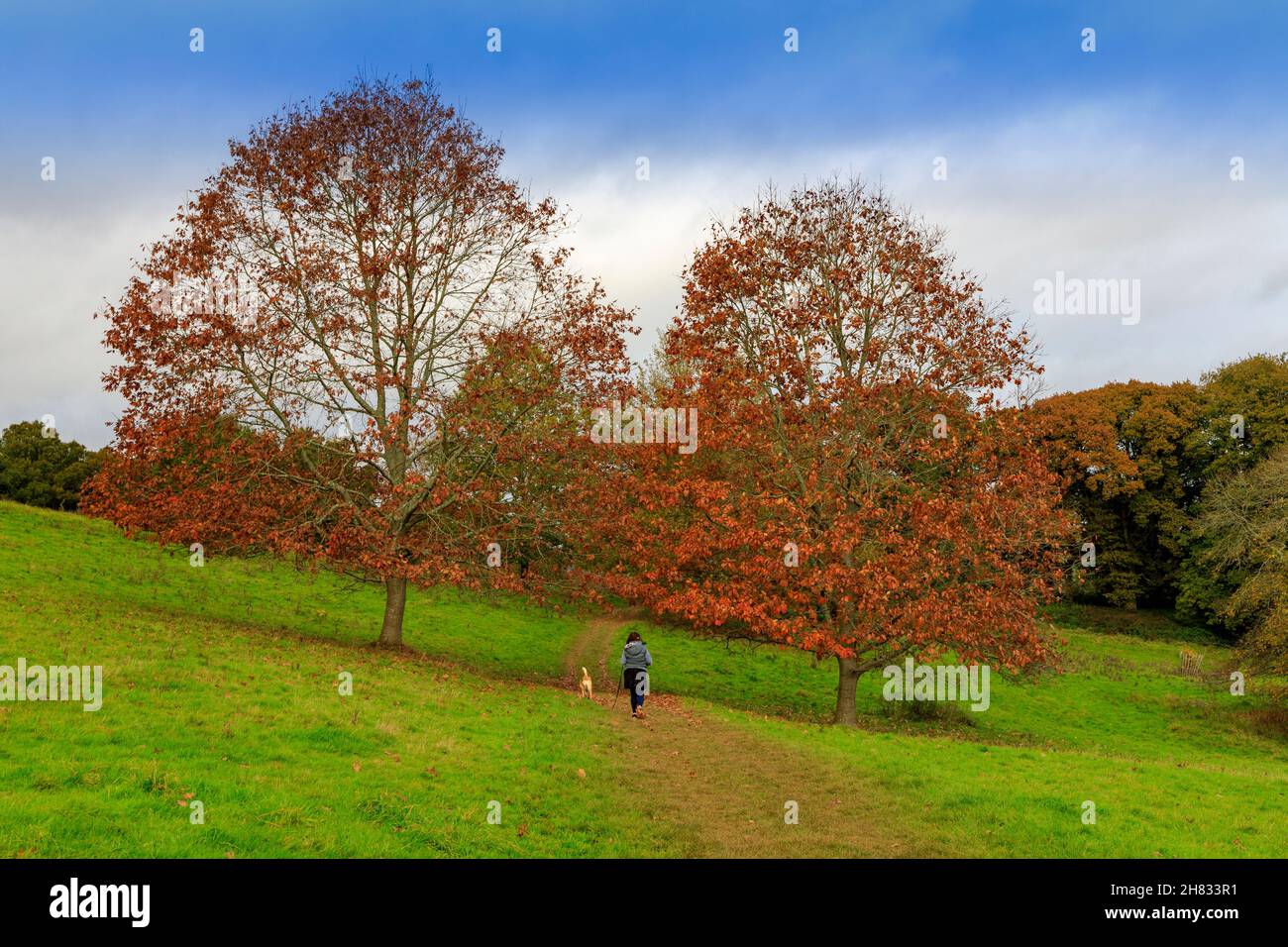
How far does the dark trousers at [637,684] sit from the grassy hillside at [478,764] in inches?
40.6

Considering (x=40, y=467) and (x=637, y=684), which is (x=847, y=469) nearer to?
(x=637, y=684)

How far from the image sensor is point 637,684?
21547 millimetres

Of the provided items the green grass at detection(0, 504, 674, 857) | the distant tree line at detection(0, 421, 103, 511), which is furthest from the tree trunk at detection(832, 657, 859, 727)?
the distant tree line at detection(0, 421, 103, 511)

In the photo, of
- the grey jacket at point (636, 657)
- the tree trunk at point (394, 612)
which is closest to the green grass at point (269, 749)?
the tree trunk at point (394, 612)

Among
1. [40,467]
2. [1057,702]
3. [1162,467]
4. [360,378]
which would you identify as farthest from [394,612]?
[1162,467]

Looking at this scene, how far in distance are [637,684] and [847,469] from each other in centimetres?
849

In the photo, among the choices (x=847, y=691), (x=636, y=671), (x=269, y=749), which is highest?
(x=269, y=749)

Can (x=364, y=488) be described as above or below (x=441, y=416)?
below

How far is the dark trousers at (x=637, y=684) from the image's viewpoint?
21531mm
